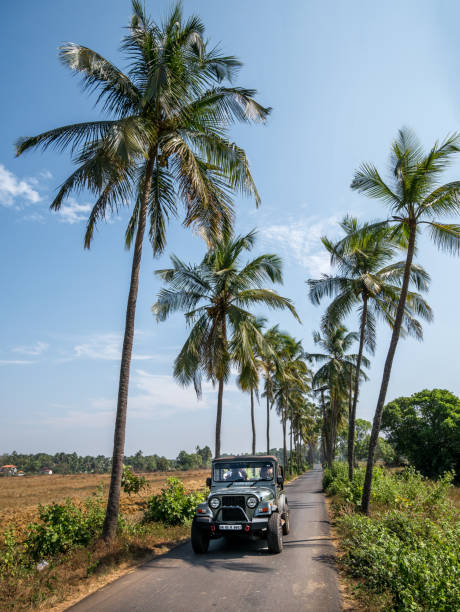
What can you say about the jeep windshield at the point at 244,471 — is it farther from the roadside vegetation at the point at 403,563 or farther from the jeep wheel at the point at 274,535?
the roadside vegetation at the point at 403,563

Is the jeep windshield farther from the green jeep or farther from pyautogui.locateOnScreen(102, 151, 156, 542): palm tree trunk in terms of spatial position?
pyautogui.locateOnScreen(102, 151, 156, 542): palm tree trunk

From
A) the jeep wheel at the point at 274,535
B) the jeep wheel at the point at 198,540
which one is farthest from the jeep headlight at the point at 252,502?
the jeep wheel at the point at 198,540

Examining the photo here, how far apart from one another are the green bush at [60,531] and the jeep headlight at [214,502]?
2640mm

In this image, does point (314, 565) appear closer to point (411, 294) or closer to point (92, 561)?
point (92, 561)

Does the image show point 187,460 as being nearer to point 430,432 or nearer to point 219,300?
point 430,432

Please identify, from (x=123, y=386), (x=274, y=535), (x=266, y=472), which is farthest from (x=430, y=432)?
(x=123, y=386)

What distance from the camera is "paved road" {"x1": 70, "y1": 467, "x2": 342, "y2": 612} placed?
6.05m

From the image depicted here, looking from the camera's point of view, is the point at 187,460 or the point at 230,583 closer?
the point at 230,583

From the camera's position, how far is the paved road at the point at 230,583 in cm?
605

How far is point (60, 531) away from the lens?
878 cm

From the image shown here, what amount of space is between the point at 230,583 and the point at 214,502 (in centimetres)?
244

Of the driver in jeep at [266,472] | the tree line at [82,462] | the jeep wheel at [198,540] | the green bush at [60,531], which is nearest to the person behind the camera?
the green bush at [60,531]

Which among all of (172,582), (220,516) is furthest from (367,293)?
(172,582)

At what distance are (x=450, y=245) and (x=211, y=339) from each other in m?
9.41
